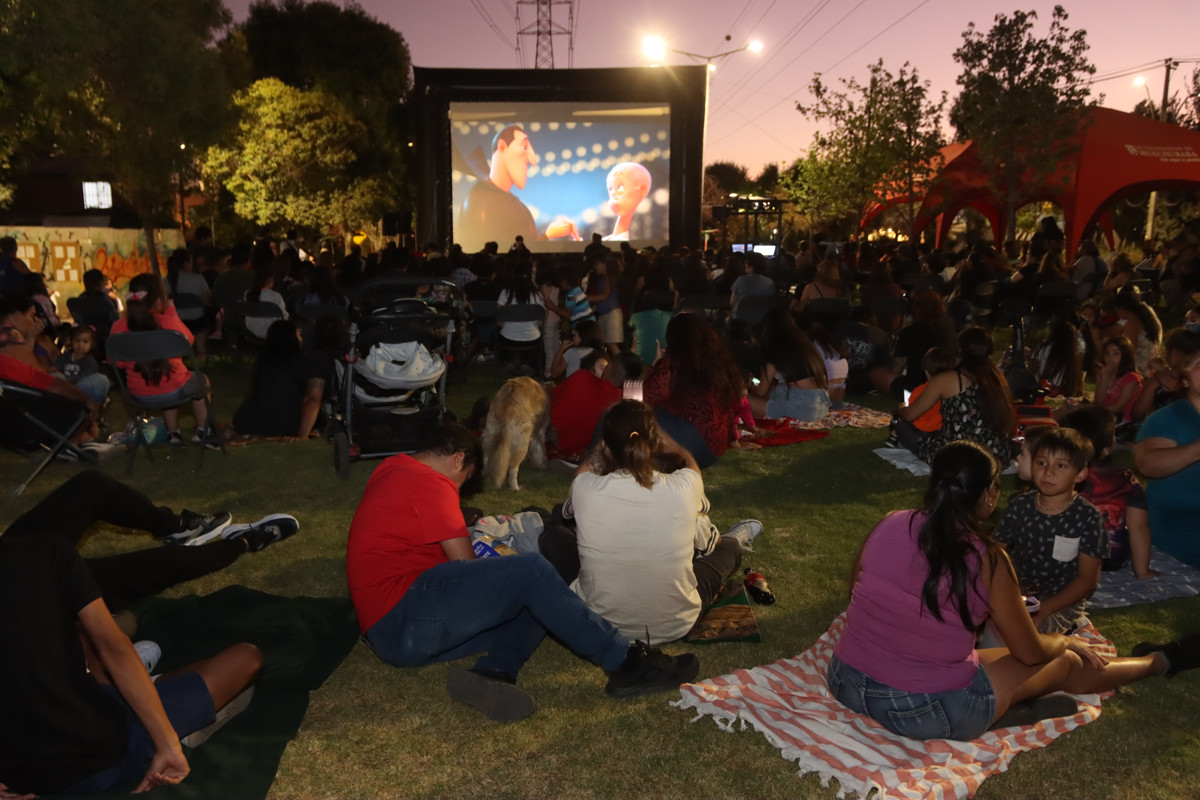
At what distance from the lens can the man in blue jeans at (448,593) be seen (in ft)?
11.6

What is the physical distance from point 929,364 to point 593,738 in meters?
4.04

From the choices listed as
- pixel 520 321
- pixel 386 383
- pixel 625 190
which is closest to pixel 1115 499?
pixel 386 383

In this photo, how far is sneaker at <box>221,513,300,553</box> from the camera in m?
5.16

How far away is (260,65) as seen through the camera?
3512cm

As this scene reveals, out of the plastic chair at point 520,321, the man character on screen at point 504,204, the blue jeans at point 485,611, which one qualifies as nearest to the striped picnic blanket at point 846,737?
the blue jeans at point 485,611

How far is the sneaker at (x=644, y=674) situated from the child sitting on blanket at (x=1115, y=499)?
2285mm

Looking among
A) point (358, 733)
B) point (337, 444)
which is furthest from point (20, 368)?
point (358, 733)

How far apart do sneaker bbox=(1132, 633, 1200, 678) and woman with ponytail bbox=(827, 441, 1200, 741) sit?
0.67 meters

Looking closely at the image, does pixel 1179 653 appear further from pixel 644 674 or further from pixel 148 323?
pixel 148 323

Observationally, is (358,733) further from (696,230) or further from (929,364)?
(696,230)

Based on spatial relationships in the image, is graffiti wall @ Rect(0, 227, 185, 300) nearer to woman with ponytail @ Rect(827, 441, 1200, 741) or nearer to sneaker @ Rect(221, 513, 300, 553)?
sneaker @ Rect(221, 513, 300, 553)

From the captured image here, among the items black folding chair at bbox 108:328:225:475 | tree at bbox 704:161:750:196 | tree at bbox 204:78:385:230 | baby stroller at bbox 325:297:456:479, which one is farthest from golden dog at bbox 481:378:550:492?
tree at bbox 704:161:750:196

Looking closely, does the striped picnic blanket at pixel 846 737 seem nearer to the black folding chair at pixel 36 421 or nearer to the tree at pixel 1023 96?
the black folding chair at pixel 36 421

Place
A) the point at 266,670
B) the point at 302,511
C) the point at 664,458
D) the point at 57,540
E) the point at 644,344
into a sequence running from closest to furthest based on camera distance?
the point at 57,540 < the point at 266,670 < the point at 664,458 < the point at 302,511 < the point at 644,344
